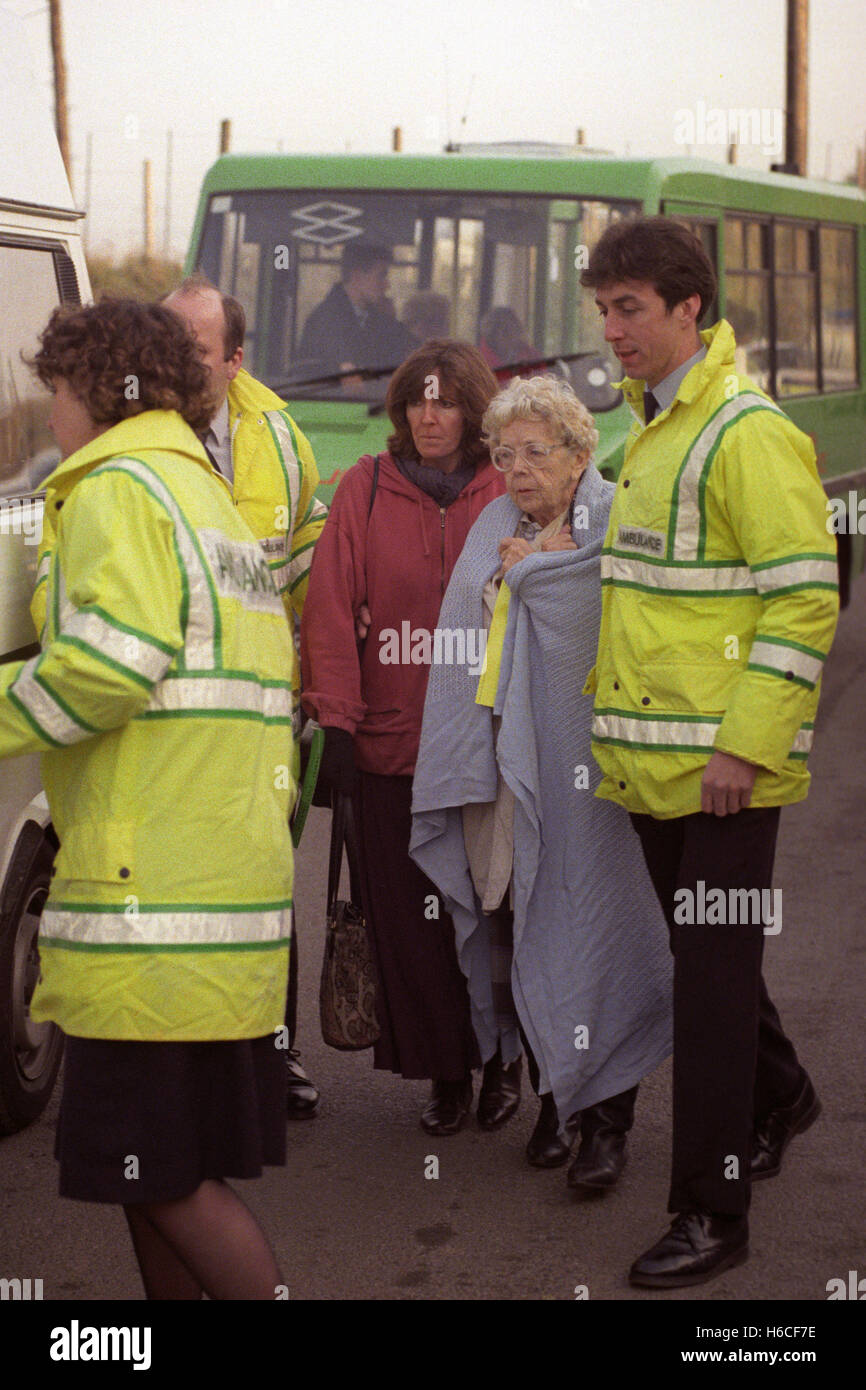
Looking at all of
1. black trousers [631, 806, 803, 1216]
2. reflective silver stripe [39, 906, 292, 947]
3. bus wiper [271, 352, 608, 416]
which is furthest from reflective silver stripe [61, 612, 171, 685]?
bus wiper [271, 352, 608, 416]

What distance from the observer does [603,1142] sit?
451 cm

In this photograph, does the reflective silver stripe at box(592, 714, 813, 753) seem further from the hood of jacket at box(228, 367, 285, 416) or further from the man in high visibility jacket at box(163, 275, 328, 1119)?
the hood of jacket at box(228, 367, 285, 416)

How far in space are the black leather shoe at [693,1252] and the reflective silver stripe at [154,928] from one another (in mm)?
1385

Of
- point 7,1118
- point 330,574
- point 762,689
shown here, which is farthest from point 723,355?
point 7,1118

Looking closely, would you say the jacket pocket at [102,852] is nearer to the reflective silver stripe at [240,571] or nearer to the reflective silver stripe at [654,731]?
the reflective silver stripe at [240,571]

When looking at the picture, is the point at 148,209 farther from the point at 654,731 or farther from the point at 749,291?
the point at 654,731

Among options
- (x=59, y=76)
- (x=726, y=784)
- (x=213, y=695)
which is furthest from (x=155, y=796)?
(x=59, y=76)

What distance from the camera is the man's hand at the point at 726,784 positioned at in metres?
3.79

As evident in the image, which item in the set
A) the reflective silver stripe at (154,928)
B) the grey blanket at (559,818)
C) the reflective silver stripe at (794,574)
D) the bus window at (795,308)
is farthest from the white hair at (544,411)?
the bus window at (795,308)

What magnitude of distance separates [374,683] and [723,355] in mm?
1307

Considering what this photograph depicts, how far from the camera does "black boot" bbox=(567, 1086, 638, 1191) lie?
4434 mm

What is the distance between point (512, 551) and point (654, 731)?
80cm

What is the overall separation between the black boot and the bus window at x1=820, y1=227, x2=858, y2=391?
9531mm
